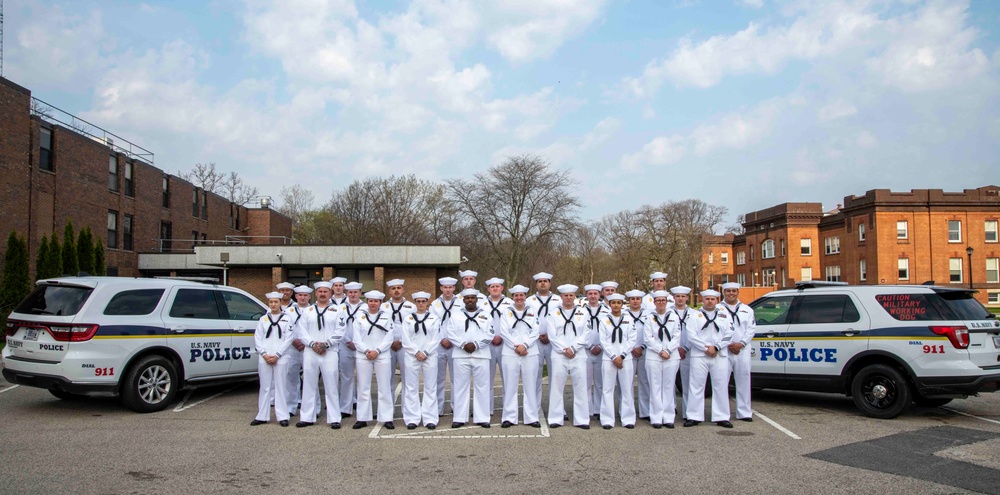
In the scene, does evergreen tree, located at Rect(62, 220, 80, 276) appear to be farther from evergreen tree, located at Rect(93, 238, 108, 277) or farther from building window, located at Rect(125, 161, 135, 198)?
building window, located at Rect(125, 161, 135, 198)

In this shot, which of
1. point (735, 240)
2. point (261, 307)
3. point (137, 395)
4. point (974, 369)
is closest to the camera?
point (974, 369)

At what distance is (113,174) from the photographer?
108ft

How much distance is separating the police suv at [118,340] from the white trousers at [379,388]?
2859 millimetres

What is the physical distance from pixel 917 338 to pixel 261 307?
962cm

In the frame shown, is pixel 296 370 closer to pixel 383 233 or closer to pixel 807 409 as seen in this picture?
pixel 807 409

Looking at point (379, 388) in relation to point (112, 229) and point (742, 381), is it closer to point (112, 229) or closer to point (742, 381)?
point (742, 381)

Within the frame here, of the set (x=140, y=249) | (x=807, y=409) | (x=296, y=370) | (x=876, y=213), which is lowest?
(x=807, y=409)

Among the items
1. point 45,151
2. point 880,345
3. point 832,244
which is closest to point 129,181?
point 45,151

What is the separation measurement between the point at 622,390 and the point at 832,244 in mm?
59413

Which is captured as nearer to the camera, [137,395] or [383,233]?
[137,395]

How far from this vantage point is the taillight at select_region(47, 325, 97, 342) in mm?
8930

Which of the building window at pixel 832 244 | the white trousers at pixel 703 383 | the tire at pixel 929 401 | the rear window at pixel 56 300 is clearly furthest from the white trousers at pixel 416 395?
the building window at pixel 832 244

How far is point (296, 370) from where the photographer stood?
9.71 m

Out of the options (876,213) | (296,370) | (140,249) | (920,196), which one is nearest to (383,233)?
(140,249)
